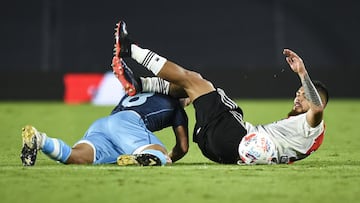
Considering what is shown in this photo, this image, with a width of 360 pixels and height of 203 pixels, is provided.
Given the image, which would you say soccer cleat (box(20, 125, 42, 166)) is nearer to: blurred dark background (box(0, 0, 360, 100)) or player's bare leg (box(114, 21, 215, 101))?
player's bare leg (box(114, 21, 215, 101))

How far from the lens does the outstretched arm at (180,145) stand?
23.2ft

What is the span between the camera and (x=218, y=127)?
22.3 ft

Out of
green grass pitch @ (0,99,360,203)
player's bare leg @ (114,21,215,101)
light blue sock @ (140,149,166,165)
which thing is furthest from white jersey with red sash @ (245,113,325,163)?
light blue sock @ (140,149,166,165)

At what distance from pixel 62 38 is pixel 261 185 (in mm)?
14464

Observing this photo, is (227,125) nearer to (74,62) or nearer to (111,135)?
(111,135)

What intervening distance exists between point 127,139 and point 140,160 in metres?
0.37

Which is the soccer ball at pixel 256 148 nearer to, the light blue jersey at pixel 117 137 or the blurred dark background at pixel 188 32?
the light blue jersey at pixel 117 137

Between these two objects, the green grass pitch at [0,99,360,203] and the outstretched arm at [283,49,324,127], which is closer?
the green grass pitch at [0,99,360,203]

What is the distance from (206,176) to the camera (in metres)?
6.03

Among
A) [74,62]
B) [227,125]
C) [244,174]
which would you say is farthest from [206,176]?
[74,62]

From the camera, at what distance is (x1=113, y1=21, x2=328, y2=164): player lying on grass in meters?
6.52

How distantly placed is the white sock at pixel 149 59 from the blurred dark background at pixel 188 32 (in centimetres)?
1201

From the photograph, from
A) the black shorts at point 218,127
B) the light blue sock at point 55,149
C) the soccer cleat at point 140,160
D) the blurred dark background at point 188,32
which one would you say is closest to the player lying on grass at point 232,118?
the black shorts at point 218,127

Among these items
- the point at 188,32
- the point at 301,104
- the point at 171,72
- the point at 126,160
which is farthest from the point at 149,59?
the point at 188,32
